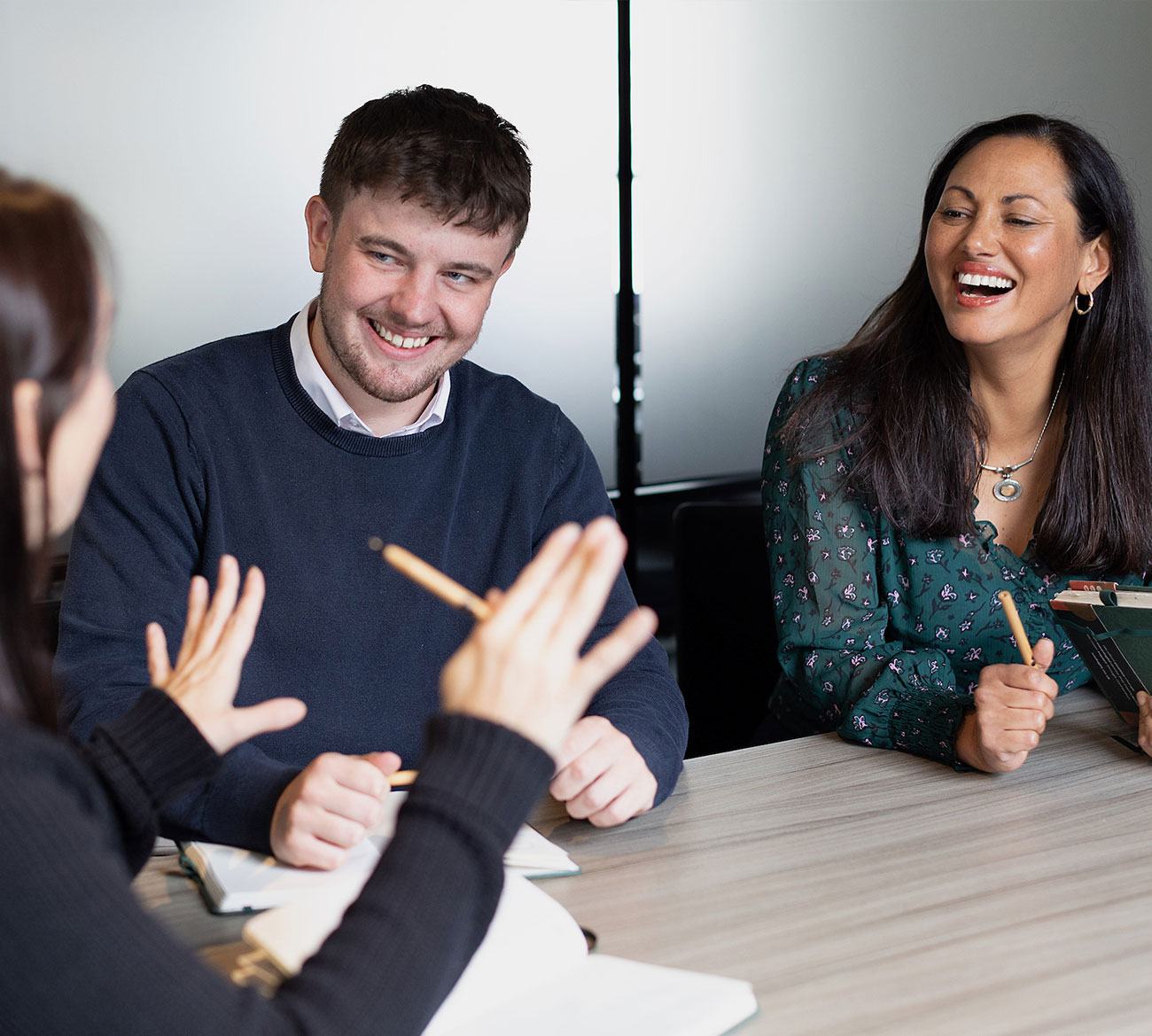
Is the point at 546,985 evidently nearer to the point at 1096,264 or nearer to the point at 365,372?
the point at 365,372

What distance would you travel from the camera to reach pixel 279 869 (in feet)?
3.28

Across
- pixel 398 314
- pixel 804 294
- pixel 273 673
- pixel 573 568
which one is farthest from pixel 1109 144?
pixel 573 568

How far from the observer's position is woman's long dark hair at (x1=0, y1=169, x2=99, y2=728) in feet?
2.01

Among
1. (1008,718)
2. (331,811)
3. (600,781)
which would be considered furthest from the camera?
(1008,718)

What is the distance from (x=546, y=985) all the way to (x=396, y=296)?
0.84 m

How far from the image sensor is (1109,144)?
373 centimetres

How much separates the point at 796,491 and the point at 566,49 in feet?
5.49

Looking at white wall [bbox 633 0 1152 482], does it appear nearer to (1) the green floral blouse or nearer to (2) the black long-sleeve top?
(1) the green floral blouse

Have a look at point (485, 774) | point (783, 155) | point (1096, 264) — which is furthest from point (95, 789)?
point (783, 155)

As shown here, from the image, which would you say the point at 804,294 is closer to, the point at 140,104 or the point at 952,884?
the point at 140,104

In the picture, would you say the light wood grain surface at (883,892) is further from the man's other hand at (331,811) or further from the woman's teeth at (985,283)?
the woman's teeth at (985,283)

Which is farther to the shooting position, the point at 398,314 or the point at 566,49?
the point at 566,49

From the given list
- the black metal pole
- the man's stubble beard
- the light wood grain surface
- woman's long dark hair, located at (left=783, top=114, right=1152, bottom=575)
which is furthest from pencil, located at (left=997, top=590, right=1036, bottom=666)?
the black metal pole

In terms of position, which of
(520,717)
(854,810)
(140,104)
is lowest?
(854,810)
